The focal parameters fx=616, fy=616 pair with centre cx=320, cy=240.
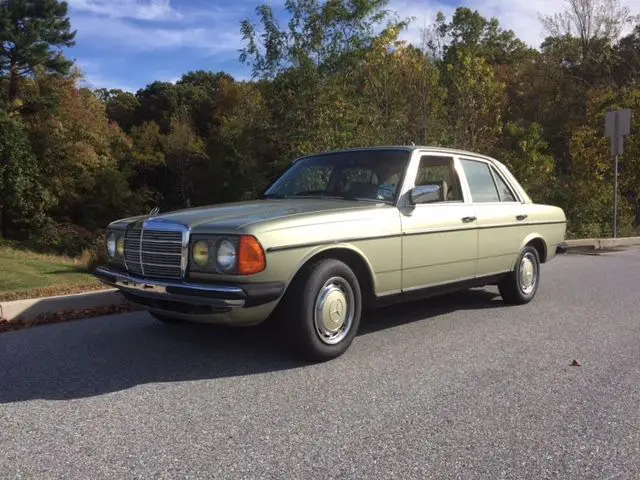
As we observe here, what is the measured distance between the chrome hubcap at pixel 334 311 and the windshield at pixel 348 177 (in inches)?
39.0

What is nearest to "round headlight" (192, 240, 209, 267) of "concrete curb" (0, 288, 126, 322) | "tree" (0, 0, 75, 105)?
"concrete curb" (0, 288, 126, 322)

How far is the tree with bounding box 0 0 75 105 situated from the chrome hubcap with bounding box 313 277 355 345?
1349 inches

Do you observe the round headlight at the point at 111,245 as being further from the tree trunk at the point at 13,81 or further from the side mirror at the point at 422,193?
the tree trunk at the point at 13,81

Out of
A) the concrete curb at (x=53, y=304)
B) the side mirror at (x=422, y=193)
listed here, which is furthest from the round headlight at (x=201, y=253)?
the concrete curb at (x=53, y=304)

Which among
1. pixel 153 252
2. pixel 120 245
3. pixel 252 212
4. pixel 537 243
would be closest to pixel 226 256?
pixel 252 212

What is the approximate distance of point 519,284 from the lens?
675cm

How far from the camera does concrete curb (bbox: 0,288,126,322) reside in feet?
19.7

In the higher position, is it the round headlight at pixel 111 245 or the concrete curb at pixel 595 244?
the round headlight at pixel 111 245

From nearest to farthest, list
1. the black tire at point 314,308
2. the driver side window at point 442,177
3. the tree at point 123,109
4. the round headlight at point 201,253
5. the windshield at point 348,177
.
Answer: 1. the round headlight at point 201,253
2. the black tire at point 314,308
3. the windshield at point 348,177
4. the driver side window at point 442,177
5. the tree at point 123,109

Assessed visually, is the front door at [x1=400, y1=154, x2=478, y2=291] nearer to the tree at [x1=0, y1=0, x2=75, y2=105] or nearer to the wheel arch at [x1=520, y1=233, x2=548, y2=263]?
the wheel arch at [x1=520, y1=233, x2=548, y2=263]

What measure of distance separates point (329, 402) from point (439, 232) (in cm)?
224

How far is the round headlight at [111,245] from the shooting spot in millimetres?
5109

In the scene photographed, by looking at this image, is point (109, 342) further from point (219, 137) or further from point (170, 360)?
point (219, 137)

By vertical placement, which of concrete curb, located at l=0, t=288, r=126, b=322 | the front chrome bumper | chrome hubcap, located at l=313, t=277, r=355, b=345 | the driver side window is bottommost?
concrete curb, located at l=0, t=288, r=126, b=322
